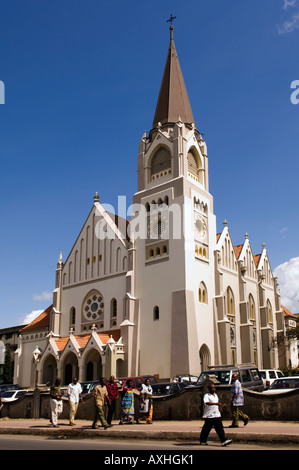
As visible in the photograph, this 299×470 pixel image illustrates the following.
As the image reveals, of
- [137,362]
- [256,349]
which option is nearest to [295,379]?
[137,362]

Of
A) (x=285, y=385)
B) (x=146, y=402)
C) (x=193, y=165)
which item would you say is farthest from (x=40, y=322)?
(x=146, y=402)

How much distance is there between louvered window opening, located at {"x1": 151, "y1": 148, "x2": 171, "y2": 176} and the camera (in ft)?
143

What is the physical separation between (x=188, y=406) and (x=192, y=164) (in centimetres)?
2851

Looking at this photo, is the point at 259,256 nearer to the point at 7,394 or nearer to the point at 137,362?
the point at 137,362

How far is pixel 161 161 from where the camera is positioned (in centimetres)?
4431

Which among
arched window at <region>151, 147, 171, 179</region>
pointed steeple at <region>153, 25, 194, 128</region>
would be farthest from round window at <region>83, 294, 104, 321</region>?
pointed steeple at <region>153, 25, 194, 128</region>

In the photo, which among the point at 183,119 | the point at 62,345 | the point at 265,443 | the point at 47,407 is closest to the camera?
the point at 265,443

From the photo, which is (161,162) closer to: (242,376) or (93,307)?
(93,307)

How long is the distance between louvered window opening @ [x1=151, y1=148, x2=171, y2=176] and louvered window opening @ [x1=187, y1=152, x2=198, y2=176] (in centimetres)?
181

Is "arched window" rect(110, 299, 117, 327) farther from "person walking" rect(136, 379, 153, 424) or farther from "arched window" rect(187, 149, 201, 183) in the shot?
"person walking" rect(136, 379, 153, 424)

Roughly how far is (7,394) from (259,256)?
31.9 meters

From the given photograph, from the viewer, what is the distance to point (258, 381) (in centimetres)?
2303

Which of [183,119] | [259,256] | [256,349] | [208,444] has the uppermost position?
[183,119]
